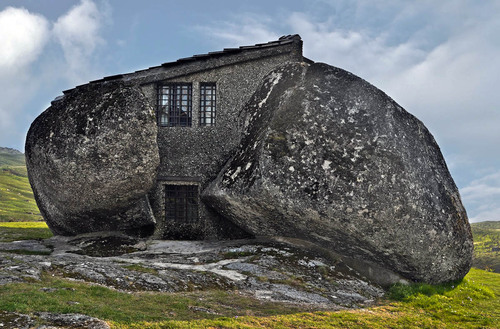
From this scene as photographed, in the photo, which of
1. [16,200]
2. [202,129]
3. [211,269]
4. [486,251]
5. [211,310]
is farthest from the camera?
[16,200]

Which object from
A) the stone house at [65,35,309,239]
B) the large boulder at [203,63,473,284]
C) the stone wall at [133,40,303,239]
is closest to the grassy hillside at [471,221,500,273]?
the large boulder at [203,63,473,284]

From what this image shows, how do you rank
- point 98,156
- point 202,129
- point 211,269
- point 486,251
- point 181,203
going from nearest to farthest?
point 211,269, point 98,156, point 202,129, point 181,203, point 486,251

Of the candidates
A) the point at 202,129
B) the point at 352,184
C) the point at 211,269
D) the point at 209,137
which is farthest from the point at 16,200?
the point at 352,184

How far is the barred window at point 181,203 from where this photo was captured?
1972 centimetres

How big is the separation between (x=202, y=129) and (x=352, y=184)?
8.22 meters

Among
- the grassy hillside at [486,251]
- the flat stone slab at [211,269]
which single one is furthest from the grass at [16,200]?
the grassy hillside at [486,251]

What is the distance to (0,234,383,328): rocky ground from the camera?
11.3 m

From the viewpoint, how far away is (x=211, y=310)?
9.73 m

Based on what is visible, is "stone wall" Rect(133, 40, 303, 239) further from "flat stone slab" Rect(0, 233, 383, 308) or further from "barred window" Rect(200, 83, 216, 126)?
"flat stone slab" Rect(0, 233, 383, 308)

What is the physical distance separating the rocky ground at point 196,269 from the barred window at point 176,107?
19.5 ft

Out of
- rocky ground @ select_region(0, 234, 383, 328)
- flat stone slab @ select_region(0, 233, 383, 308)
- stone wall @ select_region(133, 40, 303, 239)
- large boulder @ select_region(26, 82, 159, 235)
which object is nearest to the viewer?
rocky ground @ select_region(0, 234, 383, 328)

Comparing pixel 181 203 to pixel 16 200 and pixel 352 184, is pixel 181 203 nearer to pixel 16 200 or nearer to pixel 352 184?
pixel 352 184

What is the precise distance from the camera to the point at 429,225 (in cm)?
1482

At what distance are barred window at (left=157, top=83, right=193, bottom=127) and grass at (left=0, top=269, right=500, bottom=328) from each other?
10438 millimetres
